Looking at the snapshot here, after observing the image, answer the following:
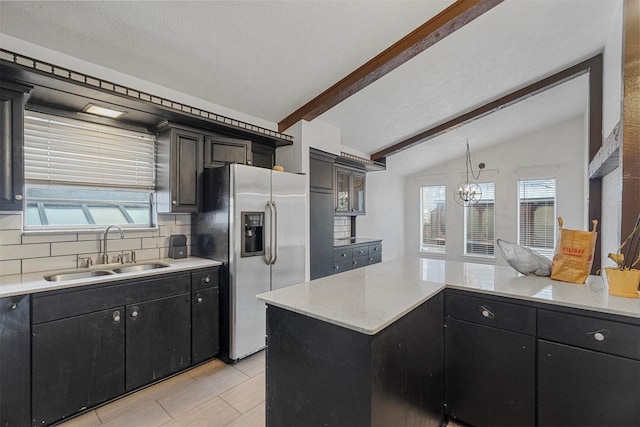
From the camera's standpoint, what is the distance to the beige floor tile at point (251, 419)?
197cm

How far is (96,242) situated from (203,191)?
967 mm

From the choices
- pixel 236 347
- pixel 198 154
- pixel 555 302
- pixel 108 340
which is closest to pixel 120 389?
pixel 108 340

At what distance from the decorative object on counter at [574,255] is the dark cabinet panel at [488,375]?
58cm

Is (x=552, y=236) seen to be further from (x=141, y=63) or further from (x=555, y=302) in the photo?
(x=141, y=63)

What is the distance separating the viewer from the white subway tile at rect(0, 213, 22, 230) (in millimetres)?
2113

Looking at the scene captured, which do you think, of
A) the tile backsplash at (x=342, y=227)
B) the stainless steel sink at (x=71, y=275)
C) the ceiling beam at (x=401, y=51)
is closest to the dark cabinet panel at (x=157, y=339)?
the stainless steel sink at (x=71, y=275)

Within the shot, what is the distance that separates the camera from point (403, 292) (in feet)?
5.49

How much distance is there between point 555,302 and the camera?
153 cm

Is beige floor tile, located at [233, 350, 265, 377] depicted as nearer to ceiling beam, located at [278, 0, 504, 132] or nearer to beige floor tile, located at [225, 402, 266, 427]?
beige floor tile, located at [225, 402, 266, 427]

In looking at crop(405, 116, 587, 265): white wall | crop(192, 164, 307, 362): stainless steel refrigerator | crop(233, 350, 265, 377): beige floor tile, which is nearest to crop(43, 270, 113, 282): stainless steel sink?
crop(192, 164, 307, 362): stainless steel refrigerator

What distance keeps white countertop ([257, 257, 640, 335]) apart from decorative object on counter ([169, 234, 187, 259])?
1.67 meters

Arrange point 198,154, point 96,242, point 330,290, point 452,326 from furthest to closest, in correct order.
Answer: point 198,154
point 96,242
point 452,326
point 330,290

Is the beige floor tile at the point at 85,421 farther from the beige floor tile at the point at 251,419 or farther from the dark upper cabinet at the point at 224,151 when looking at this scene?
the dark upper cabinet at the point at 224,151

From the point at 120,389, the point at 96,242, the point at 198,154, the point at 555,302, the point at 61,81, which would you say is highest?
the point at 61,81
